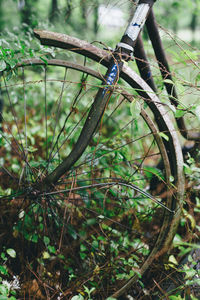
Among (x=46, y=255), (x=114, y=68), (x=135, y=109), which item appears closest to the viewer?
(x=135, y=109)

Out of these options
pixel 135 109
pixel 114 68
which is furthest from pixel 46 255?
pixel 114 68

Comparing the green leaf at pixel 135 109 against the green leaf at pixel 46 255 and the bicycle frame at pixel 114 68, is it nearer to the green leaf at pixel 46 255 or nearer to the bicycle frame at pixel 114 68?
the bicycle frame at pixel 114 68

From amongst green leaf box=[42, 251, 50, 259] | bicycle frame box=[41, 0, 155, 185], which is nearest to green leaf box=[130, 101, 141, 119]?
bicycle frame box=[41, 0, 155, 185]

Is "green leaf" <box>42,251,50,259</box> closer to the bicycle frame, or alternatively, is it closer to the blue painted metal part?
the bicycle frame

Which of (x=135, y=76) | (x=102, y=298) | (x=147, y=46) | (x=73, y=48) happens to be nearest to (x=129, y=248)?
(x=102, y=298)

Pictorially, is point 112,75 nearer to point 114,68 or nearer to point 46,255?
point 114,68

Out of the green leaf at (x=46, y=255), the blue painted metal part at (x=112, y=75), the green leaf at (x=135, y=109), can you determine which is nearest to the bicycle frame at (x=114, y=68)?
the blue painted metal part at (x=112, y=75)

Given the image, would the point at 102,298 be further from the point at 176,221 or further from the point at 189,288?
the point at 176,221

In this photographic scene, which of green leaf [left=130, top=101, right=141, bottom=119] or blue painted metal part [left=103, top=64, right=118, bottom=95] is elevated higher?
blue painted metal part [left=103, top=64, right=118, bottom=95]

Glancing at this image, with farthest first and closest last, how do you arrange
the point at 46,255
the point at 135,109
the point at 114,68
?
the point at 46,255 < the point at 114,68 < the point at 135,109

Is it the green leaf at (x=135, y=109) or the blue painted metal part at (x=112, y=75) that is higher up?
the blue painted metal part at (x=112, y=75)

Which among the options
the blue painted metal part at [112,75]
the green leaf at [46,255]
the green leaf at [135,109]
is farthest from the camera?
the green leaf at [46,255]

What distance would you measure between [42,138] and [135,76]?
5.72 ft

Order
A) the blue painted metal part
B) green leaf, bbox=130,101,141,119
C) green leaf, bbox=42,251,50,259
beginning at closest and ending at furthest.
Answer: green leaf, bbox=130,101,141,119
the blue painted metal part
green leaf, bbox=42,251,50,259
